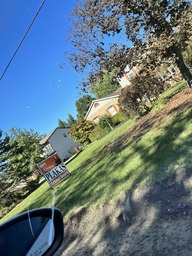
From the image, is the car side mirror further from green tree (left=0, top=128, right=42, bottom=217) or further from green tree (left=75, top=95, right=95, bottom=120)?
green tree (left=75, top=95, right=95, bottom=120)

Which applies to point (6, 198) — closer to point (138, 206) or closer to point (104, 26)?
point (104, 26)

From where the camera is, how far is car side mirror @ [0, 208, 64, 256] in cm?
188

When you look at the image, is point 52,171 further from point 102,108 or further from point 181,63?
point 102,108

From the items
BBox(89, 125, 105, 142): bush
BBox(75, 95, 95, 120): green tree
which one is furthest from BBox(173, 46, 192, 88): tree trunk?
BBox(75, 95, 95, 120): green tree

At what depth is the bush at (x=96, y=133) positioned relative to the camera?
114ft

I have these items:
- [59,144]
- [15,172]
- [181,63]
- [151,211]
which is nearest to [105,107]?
[59,144]

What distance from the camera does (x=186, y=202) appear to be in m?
3.85

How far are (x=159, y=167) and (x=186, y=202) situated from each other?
183cm

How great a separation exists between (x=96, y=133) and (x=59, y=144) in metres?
18.3

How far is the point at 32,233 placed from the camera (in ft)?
6.41

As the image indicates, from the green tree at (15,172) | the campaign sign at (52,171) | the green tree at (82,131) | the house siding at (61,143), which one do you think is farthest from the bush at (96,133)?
the campaign sign at (52,171)

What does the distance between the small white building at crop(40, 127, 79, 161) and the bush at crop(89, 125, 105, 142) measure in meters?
14.4

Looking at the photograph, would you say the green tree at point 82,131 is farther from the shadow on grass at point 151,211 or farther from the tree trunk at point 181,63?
the shadow on grass at point 151,211

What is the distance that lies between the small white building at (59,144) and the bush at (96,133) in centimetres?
1442
